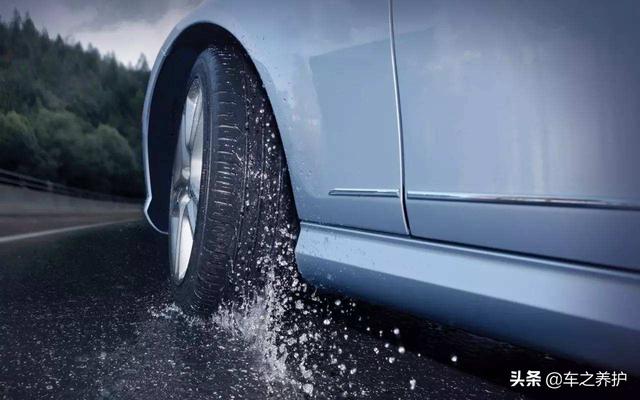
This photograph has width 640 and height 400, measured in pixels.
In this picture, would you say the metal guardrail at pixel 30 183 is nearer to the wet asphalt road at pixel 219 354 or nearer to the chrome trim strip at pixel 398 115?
the wet asphalt road at pixel 219 354

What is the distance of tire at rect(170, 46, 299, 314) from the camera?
172 centimetres

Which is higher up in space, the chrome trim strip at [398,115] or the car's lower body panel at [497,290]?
the chrome trim strip at [398,115]

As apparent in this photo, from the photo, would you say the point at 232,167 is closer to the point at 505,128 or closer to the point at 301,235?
the point at 301,235

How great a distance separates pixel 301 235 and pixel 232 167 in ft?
0.99

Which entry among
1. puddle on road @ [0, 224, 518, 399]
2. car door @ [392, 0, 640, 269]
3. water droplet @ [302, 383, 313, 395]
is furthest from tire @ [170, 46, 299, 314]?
car door @ [392, 0, 640, 269]

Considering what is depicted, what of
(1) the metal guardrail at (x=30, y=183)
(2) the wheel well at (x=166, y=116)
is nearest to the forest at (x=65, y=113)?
(1) the metal guardrail at (x=30, y=183)

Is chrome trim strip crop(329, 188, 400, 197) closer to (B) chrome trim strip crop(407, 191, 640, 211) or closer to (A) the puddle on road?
(B) chrome trim strip crop(407, 191, 640, 211)

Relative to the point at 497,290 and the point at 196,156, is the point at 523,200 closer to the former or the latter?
the point at 497,290

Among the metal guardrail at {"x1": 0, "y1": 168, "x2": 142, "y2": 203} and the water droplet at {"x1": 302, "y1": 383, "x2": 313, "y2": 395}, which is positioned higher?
the metal guardrail at {"x1": 0, "y1": 168, "x2": 142, "y2": 203}

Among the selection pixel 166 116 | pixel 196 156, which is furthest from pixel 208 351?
pixel 166 116

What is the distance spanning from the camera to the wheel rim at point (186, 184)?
2.09m

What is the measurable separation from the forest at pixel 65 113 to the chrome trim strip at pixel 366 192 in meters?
48.7

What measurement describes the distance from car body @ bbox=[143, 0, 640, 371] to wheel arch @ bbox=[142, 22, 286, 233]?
73 centimetres

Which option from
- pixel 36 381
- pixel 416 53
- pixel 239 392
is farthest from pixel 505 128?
pixel 36 381
